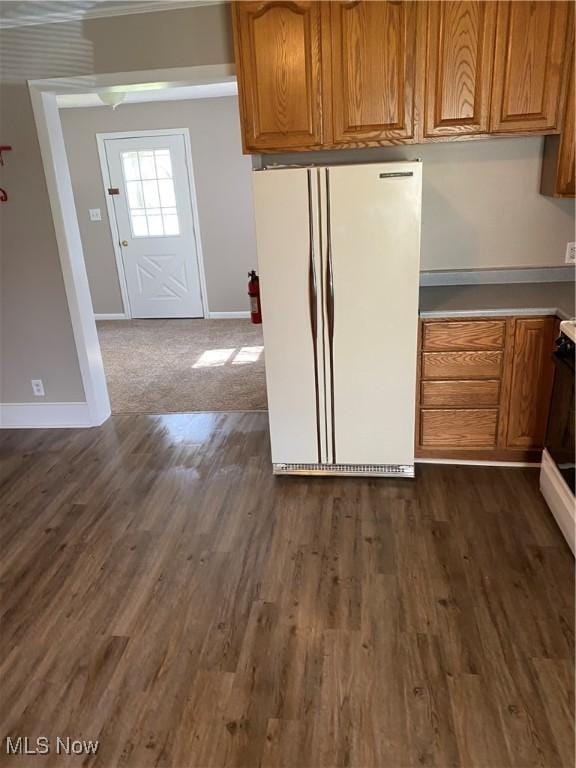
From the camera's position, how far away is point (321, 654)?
1.88 m

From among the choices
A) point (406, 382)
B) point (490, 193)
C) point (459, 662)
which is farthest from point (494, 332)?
point (459, 662)

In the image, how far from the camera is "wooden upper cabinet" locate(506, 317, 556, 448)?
2.64 m

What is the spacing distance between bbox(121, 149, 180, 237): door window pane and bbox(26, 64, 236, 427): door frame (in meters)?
2.82

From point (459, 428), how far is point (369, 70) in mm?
1849

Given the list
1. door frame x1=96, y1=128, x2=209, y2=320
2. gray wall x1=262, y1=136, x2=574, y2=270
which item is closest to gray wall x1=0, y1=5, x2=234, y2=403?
gray wall x1=262, y1=136, x2=574, y2=270

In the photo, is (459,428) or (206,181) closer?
(459,428)

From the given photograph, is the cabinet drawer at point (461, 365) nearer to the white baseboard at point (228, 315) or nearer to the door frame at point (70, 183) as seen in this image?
the door frame at point (70, 183)

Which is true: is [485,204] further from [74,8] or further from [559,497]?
[74,8]

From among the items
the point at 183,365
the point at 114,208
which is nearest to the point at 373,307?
the point at 183,365

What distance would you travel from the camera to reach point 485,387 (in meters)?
2.78

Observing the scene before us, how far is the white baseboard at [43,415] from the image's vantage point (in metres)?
3.77

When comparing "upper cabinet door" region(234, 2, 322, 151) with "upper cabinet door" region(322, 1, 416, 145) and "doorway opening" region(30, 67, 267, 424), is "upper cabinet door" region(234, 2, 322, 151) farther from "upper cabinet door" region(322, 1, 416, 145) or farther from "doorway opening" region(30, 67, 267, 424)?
"doorway opening" region(30, 67, 267, 424)

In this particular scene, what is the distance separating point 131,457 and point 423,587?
1981mm

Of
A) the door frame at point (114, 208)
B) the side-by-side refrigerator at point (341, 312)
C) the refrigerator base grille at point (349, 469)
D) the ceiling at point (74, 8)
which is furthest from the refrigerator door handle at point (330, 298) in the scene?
the door frame at point (114, 208)
